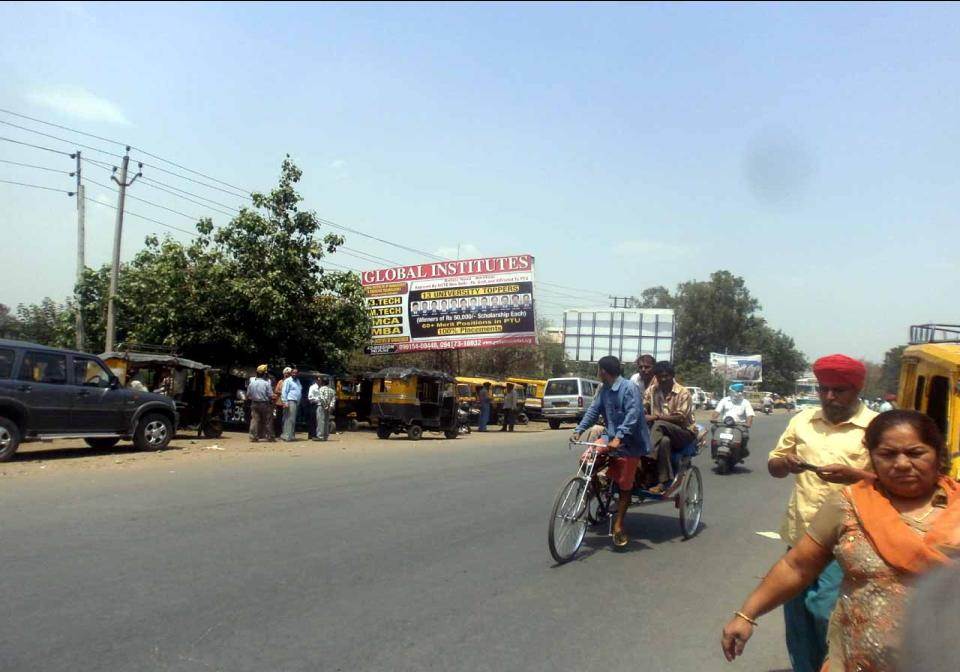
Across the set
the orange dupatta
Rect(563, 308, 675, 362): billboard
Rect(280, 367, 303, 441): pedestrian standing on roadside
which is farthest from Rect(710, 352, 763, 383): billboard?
the orange dupatta

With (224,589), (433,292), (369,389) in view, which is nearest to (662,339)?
(433,292)

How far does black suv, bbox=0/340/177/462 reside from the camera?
503 inches

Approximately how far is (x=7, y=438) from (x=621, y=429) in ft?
35.2

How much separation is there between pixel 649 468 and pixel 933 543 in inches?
222

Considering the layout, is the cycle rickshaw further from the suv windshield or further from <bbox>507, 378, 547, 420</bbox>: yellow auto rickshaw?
<bbox>507, 378, 547, 420</bbox>: yellow auto rickshaw

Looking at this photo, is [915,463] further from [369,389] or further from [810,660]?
[369,389]

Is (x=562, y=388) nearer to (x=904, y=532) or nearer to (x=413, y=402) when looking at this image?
(x=413, y=402)

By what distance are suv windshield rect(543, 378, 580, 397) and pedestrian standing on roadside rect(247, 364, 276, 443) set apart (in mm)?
14290

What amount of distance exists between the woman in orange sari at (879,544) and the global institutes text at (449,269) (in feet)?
86.2

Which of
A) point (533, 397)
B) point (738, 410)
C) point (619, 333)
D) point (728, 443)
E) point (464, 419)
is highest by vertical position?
point (619, 333)

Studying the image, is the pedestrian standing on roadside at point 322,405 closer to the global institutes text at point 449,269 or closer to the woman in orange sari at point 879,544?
the global institutes text at point 449,269

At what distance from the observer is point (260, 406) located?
1842 cm

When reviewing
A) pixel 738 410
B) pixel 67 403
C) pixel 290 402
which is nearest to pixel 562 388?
pixel 290 402

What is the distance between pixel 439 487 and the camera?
1105cm
